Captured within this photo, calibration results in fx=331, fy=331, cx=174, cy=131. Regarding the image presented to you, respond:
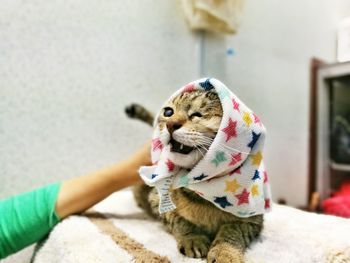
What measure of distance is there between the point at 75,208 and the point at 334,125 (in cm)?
129

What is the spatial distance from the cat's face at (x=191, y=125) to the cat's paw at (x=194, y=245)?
14cm

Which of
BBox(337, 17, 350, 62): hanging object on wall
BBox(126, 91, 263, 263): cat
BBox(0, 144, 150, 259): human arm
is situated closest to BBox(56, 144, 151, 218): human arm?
BBox(0, 144, 150, 259): human arm

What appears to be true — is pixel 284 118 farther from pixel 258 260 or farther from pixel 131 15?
pixel 258 260

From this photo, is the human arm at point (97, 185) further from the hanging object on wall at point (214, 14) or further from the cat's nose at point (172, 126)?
the hanging object on wall at point (214, 14)

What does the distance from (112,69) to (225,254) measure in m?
0.80

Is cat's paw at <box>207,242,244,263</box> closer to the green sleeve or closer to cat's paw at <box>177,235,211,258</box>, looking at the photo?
cat's paw at <box>177,235,211,258</box>

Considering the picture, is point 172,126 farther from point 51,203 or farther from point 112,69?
point 112,69

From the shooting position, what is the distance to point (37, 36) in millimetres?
988

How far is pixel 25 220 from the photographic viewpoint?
2.45 feet

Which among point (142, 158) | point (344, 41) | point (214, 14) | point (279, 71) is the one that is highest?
point (214, 14)

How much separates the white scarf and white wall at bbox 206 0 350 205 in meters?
0.81

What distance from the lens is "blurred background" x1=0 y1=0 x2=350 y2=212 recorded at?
965 millimetres

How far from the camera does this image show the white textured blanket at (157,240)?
0.56 m

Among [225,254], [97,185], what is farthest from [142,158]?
[225,254]
